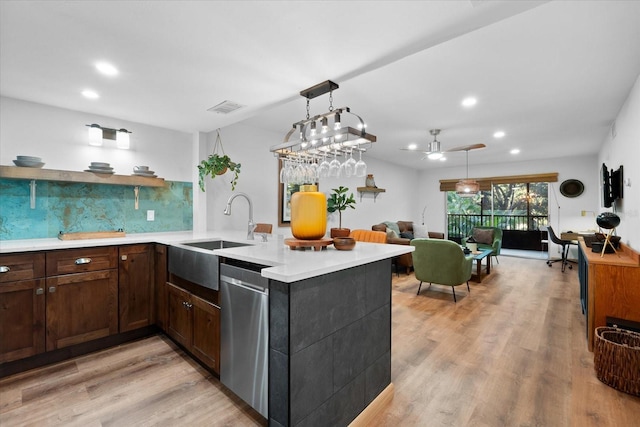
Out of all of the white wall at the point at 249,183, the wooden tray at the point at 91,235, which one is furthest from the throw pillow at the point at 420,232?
the wooden tray at the point at 91,235

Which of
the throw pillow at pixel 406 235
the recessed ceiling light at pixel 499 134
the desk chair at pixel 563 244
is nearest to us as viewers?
the recessed ceiling light at pixel 499 134

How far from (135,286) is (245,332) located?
1.76 meters

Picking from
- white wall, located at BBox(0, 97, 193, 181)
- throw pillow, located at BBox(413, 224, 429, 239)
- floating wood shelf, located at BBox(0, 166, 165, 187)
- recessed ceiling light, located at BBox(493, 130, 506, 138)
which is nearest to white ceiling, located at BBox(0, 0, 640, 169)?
white wall, located at BBox(0, 97, 193, 181)

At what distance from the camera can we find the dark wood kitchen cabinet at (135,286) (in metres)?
2.78

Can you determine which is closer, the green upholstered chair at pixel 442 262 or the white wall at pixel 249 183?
the green upholstered chair at pixel 442 262

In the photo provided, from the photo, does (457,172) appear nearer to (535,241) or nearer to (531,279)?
(535,241)

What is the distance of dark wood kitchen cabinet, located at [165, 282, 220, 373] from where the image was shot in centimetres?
205

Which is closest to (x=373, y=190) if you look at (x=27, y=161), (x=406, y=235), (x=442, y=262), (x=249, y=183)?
(x=406, y=235)

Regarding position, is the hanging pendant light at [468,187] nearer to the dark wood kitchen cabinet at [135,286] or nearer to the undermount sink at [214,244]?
the undermount sink at [214,244]

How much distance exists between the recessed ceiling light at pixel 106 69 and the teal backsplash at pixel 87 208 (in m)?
1.40

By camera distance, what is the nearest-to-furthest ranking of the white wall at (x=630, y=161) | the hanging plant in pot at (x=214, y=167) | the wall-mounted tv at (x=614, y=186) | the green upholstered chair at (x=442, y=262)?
the white wall at (x=630, y=161) → the wall-mounted tv at (x=614, y=186) → the hanging plant in pot at (x=214, y=167) → the green upholstered chair at (x=442, y=262)

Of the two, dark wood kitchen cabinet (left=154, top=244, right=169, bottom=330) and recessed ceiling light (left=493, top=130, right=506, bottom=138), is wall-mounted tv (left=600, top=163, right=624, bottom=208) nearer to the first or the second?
recessed ceiling light (left=493, top=130, right=506, bottom=138)

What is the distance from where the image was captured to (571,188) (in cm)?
692

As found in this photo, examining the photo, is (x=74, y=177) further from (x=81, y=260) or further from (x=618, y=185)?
(x=618, y=185)
